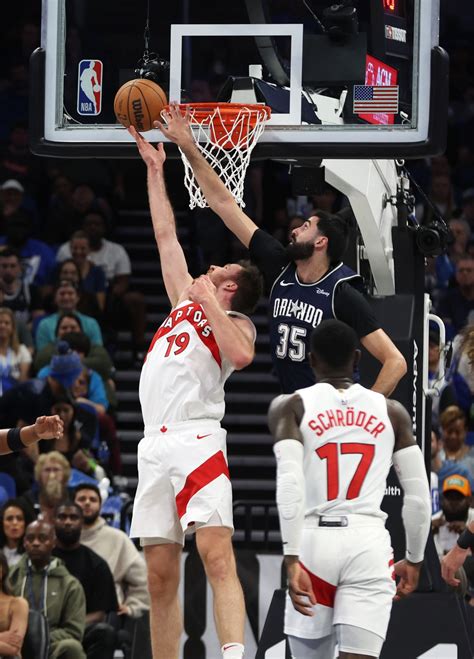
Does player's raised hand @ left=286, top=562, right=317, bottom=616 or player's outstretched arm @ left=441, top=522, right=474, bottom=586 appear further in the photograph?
player's outstretched arm @ left=441, top=522, right=474, bottom=586

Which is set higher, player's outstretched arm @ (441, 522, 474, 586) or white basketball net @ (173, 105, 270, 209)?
white basketball net @ (173, 105, 270, 209)

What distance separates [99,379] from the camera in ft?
46.1

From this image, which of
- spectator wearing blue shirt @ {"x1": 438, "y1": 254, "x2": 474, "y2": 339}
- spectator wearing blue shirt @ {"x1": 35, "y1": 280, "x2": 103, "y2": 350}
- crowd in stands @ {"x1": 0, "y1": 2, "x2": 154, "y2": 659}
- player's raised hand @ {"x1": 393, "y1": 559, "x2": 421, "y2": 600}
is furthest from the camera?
spectator wearing blue shirt @ {"x1": 438, "y1": 254, "x2": 474, "y2": 339}

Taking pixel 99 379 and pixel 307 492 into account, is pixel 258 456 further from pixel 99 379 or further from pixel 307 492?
pixel 307 492

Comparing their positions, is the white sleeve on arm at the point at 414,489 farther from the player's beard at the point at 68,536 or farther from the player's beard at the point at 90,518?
the player's beard at the point at 90,518

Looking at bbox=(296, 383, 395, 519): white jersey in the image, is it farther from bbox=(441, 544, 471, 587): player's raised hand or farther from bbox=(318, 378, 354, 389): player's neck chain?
bbox=(441, 544, 471, 587): player's raised hand

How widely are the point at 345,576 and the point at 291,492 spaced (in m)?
0.44

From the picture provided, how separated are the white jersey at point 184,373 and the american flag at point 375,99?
145 cm

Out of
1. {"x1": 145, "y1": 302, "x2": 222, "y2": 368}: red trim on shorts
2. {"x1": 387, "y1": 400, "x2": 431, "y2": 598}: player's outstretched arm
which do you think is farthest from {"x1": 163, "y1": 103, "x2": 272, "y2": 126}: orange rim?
{"x1": 387, "y1": 400, "x2": 431, "y2": 598}: player's outstretched arm

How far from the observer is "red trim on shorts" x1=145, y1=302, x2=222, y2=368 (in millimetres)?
7668

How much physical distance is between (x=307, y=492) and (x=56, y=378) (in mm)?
7688

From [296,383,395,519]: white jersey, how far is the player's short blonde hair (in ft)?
20.1

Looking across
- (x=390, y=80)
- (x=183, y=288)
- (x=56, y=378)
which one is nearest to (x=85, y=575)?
(x=56, y=378)

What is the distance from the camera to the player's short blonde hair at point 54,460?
39.9 feet
